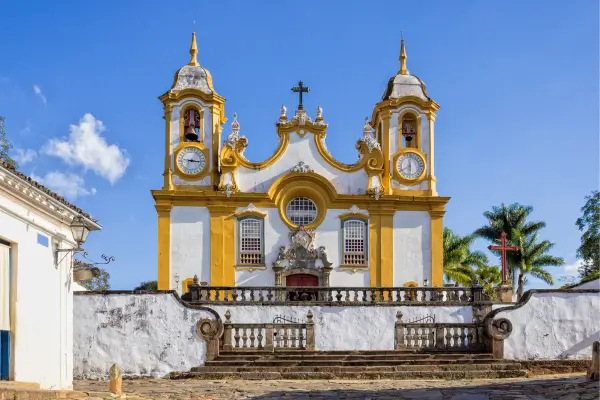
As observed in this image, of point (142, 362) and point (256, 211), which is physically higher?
point (256, 211)

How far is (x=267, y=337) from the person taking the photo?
2094 centimetres

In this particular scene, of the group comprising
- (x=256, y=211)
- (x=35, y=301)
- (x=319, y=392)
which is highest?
(x=256, y=211)

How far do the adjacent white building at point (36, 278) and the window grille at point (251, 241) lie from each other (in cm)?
1345

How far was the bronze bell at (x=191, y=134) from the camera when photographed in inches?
1248

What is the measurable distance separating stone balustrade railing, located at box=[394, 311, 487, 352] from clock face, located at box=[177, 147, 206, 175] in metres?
12.2

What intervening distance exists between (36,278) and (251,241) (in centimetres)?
1589

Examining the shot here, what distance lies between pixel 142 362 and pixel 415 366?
6244 mm

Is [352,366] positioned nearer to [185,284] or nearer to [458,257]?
[185,284]

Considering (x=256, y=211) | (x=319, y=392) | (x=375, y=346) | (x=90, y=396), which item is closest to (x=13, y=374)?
(x=90, y=396)

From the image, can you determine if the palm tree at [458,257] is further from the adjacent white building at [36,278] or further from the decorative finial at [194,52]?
the adjacent white building at [36,278]

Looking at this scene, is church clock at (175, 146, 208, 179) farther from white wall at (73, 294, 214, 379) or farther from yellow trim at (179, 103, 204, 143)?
white wall at (73, 294, 214, 379)

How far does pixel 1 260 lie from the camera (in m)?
13.6

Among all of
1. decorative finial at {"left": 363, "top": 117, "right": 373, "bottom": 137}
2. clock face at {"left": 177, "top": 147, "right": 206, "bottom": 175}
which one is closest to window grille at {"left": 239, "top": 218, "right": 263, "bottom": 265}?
clock face at {"left": 177, "top": 147, "right": 206, "bottom": 175}

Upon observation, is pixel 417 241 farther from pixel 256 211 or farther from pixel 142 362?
pixel 142 362
